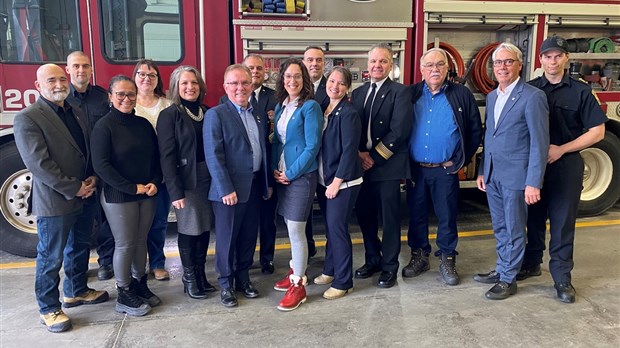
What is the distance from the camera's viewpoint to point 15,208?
441cm

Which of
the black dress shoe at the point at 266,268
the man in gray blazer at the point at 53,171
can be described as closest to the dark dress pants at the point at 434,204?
the black dress shoe at the point at 266,268

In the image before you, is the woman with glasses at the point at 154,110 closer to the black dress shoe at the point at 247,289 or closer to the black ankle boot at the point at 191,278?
the black ankle boot at the point at 191,278

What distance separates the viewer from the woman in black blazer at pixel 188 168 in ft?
10.5

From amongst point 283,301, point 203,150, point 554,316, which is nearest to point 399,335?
point 283,301

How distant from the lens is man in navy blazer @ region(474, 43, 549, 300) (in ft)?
10.6

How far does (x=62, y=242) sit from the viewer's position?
307 centimetres

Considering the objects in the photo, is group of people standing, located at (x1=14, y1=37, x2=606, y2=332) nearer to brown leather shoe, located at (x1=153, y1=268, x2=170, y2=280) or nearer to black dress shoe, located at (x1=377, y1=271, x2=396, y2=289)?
black dress shoe, located at (x1=377, y1=271, x2=396, y2=289)

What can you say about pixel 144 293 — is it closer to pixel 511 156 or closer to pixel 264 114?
pixel 264 114

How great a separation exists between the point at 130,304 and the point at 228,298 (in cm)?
67

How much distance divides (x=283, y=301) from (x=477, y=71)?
337 cm

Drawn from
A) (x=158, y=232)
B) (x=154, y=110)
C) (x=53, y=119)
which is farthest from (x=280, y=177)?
(x=53, y=119)

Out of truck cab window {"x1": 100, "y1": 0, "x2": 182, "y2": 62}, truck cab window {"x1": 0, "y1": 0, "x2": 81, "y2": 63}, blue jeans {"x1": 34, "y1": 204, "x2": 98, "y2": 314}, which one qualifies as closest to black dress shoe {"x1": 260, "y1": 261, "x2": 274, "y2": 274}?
blue jeans {"x1": 34, "y1": 204, "x2": 98, "y2": 314}

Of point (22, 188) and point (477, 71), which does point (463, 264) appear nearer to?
point (477, 71)

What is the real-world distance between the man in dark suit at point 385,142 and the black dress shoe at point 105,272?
7.25ft
